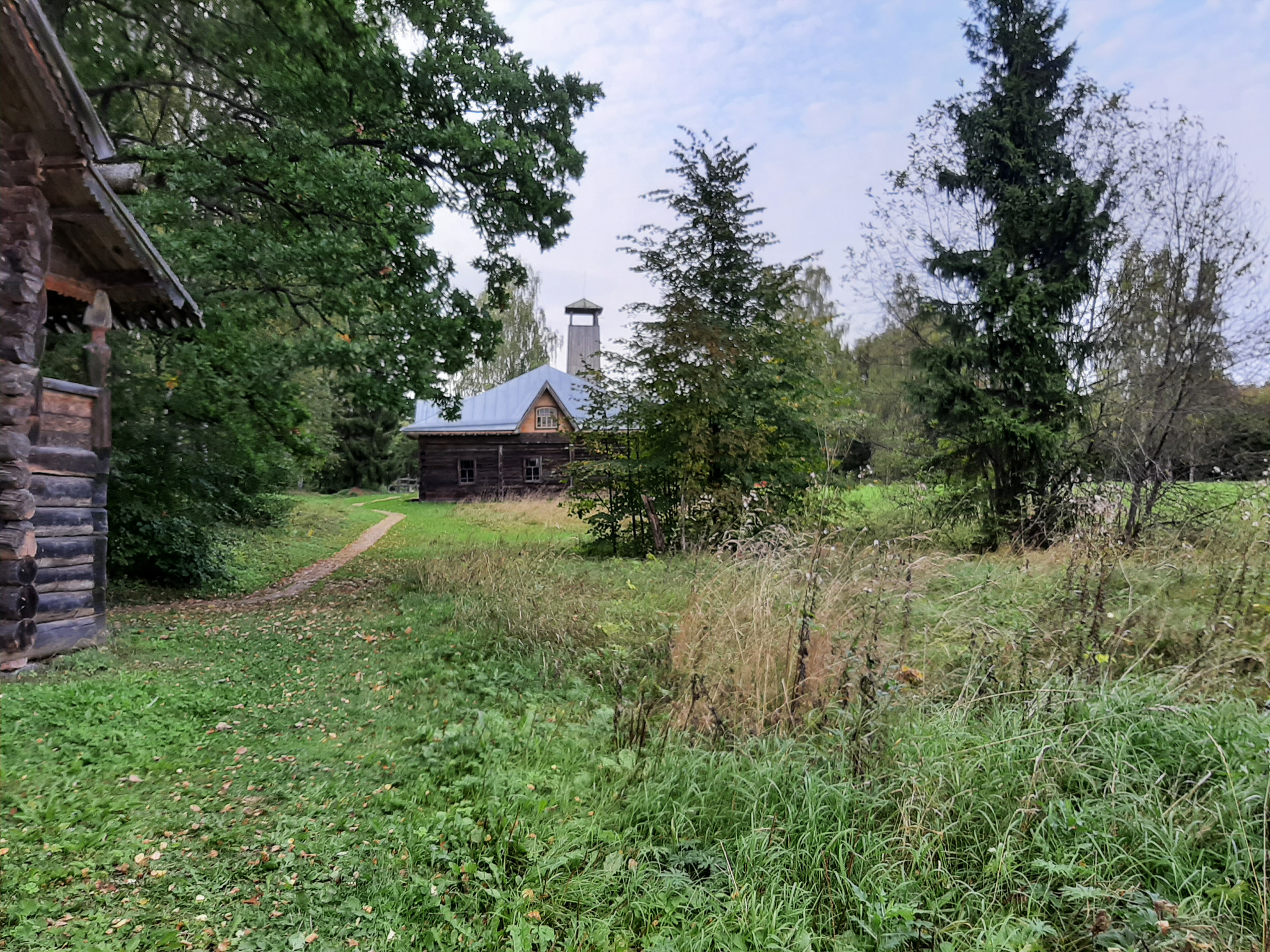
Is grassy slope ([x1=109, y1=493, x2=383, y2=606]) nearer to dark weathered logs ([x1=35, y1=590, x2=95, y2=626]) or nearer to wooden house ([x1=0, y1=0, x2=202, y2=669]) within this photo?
dark weathered logs ([x1=35, y1=590, x2=95, y2=626])

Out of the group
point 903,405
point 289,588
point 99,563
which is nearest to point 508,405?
point 903,405

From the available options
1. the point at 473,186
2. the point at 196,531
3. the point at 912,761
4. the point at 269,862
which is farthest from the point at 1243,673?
the point at 196,531

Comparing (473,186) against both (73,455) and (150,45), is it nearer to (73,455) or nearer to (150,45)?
(150,45)

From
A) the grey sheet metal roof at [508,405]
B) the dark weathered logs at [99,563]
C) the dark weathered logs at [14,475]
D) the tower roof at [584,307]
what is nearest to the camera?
the dark weathered logs at [14,475]

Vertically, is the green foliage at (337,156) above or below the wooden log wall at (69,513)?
above

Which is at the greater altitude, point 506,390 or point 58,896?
point 506,390

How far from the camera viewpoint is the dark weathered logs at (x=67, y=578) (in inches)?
229

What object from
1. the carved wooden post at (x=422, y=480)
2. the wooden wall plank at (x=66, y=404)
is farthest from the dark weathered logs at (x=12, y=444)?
the carved wooden post at (x=422, y=480)

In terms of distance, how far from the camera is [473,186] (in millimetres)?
11484

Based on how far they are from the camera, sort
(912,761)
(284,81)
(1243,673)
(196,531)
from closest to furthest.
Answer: (912,761), (1243,673), (284,81), (196,531)

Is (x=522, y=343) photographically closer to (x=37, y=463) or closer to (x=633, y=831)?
(x=37, y=463)

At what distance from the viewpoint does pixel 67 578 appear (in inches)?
237

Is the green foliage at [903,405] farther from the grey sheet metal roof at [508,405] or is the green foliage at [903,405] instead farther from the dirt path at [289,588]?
the grey sheet metal roof at [508,405]

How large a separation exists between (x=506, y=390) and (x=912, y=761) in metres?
29.0
